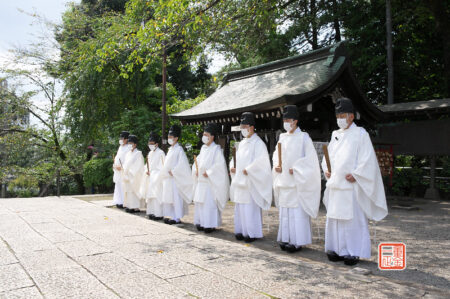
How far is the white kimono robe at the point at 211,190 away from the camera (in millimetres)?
6480

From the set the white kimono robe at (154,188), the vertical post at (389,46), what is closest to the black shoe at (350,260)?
the white kimono robe at (154,188)

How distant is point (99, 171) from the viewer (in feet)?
54.4

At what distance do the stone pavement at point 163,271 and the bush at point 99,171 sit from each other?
1079 cm

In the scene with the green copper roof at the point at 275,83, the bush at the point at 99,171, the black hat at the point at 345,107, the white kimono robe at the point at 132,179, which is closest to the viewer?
the black hat at the point at 345,107

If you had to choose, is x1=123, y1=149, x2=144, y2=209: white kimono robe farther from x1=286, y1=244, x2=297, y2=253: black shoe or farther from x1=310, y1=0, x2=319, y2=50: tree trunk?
x1=310, y1=0, x2=319, y2=50: tree trunk

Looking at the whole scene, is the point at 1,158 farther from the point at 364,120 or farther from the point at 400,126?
the point at 400,126

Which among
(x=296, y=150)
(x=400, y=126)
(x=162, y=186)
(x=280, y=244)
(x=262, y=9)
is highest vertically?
(x=262, y=9)

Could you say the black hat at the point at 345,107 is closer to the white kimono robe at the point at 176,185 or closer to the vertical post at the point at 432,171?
the white kimono robe at the point at 176,185

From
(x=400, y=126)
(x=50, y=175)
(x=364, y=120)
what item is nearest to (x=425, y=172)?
(x=400, y=126)

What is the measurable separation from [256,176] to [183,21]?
16.3 ft

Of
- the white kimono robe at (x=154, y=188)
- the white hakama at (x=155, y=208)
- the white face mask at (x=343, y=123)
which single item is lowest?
the white hakama at (x=155, y=208)

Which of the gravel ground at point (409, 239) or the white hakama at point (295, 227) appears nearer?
the gravel ground at point (409, 239)

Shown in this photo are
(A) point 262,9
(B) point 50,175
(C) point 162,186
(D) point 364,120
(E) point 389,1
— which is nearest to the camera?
(C) point 162,186

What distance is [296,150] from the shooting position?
512 cm
